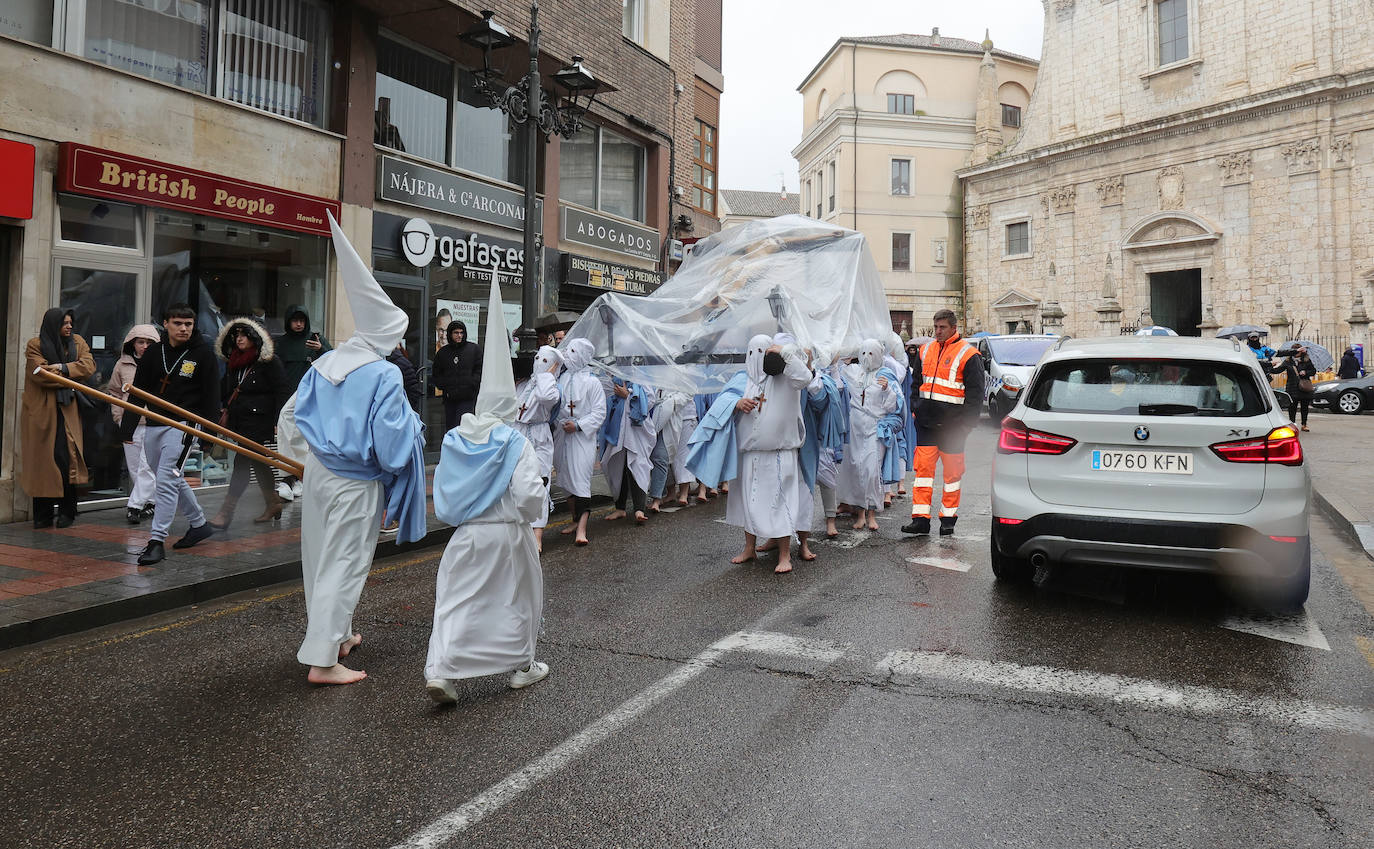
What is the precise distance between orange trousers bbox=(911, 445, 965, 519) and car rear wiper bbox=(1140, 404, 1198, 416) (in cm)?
276

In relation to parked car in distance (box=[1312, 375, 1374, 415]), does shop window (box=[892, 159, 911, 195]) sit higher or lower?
higher

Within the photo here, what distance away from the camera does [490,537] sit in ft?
14.3

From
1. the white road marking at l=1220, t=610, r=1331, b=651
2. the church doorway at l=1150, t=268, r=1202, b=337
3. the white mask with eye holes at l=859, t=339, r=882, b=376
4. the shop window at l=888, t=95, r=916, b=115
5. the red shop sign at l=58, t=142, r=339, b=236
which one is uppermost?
the shop window at l=888, t=95, r=916, b=115

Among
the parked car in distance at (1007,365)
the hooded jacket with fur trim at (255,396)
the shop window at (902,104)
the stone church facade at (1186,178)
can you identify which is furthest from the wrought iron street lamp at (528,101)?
the shop window at (902,104)

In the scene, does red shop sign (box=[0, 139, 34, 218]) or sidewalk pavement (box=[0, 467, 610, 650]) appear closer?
sidewalk pavement (box=[0, 467, 610, 650])

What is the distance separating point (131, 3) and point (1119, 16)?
129 feet

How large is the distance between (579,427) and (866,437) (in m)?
2.66

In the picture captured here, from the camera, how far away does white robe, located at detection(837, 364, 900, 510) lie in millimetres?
8797

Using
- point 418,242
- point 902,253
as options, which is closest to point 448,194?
point 418,242

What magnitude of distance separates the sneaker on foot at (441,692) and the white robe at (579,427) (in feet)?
13.4

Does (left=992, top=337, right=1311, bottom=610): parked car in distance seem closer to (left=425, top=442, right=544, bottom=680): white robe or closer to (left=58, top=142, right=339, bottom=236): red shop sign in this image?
(left=425, top=442, right=544, bottom=680): white robe

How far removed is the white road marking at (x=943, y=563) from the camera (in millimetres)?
→ 6996

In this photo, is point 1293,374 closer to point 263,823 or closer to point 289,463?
point 289,463

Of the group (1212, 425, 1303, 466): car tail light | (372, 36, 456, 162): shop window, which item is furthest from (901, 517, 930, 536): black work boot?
(372, 36, 456, 162): shop window
